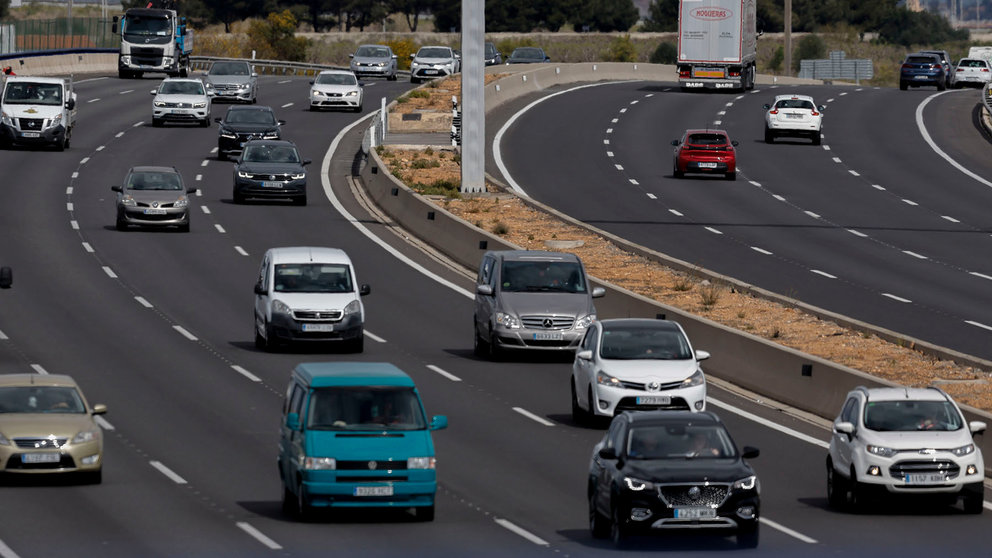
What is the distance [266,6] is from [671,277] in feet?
460

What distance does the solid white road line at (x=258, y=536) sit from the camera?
17375 mm

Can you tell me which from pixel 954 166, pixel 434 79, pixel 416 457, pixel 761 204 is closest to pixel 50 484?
pixel 416 457

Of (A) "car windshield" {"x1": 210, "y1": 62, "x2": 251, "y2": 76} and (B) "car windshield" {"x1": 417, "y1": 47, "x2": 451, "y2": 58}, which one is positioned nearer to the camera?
(A) "car windshield" {"x1": 210, "y1": 62, "x2": 251, "y2": 76}

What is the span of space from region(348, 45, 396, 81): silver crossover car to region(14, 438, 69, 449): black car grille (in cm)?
7402

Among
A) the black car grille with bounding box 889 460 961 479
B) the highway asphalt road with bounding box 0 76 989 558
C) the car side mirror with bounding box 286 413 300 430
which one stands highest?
the car side mirror with bounding box 286 413 300 430

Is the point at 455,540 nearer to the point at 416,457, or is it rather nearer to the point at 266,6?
the point at 416,457

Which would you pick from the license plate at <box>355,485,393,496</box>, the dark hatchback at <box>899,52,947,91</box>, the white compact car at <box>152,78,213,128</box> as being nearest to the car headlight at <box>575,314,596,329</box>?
the license plate at <box>355,485,393,496</box>

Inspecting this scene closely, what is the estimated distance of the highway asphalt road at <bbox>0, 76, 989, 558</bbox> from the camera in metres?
18.0

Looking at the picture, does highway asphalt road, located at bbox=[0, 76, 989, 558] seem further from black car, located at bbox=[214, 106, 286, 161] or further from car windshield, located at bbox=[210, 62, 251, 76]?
car windshield, located at bbox=[210, 62, 251, 76]

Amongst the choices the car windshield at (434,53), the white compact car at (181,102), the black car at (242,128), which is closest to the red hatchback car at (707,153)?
the black car at (242,128)

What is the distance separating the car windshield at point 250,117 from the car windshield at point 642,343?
35455 mm

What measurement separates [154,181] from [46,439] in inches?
998

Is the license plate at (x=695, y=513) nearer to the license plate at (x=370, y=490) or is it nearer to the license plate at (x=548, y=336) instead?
the license plate at (x=370, y=490)

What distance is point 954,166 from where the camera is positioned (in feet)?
204
